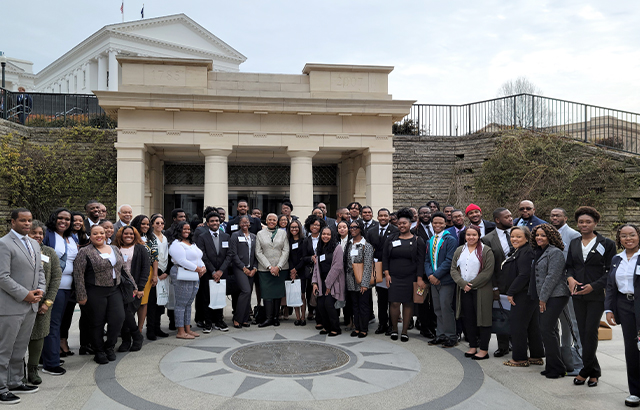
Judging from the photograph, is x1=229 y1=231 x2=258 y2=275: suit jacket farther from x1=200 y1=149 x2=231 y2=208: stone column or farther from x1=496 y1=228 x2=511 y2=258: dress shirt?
x1=200 y1=149 x2=231 y2=208: stone column

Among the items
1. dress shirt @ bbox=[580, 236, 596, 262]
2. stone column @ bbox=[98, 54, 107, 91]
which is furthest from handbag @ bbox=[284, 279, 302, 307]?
stone column @ bbox=[98, 54, 107, 91]

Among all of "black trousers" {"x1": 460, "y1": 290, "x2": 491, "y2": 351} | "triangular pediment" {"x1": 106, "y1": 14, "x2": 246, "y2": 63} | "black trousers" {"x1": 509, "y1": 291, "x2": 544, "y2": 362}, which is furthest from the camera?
"triangular pediment" {"x1": 106, "y1": 14, "x2": 246, "y2": 63}

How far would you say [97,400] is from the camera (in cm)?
480

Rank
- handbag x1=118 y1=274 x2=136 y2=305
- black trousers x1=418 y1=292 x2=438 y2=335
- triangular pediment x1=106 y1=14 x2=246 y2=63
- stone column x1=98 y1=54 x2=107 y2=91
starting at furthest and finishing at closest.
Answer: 1. triangular pediment x1=106 y1=14 x2=246 y2=63
2. stone column x1=98 y1=54 x2=107 y2=91
3. black trousers x1=418 y1=292 x2=438 y2=335
4. handbag x1=118 y1=274 x2=136 y2=305

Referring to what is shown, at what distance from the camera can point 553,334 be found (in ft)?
18.1

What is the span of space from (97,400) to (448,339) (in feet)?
15.6

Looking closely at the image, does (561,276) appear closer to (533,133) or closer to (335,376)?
(335,376)

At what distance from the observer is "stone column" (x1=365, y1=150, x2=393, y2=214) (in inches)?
562

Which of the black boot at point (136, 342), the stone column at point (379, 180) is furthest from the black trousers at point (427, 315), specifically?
the stone column at point (379, 180)

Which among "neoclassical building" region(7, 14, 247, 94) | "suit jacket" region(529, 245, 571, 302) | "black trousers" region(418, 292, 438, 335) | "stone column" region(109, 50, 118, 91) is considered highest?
"neoclassical building" region(7, 14, 247, 94)

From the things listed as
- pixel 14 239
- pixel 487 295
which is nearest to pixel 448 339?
pixel 487 295

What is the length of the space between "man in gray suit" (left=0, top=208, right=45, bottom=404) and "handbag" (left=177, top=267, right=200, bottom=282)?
90.9 inches

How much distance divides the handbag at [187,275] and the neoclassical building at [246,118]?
6.51 metres

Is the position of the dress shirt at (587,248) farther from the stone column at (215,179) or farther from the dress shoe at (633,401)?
the stone column at (215,179)
